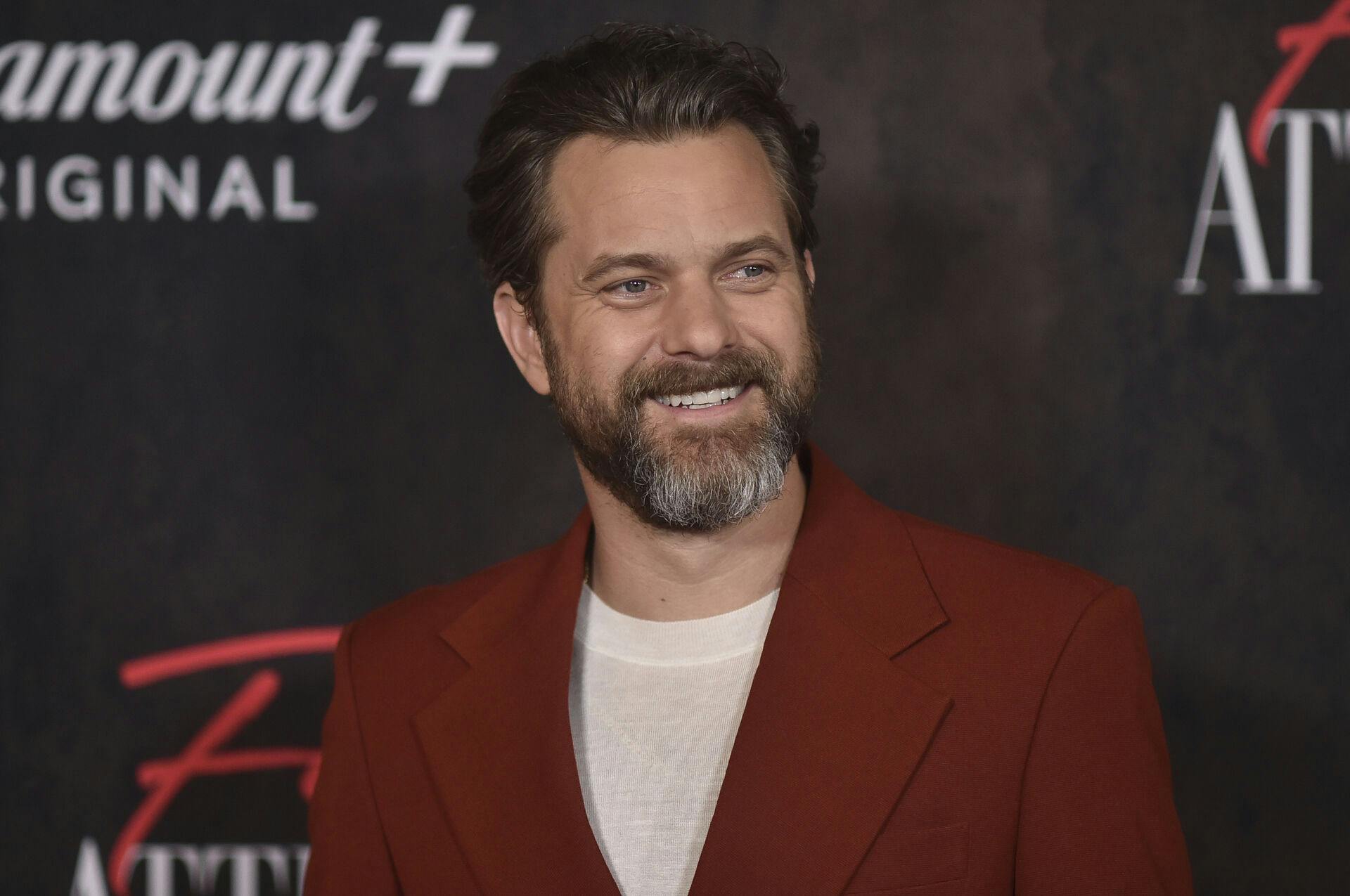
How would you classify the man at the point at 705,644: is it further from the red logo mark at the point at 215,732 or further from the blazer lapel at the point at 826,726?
the red logo mark at the point at 215,732

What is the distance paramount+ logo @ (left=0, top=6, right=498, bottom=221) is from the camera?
6.64ft

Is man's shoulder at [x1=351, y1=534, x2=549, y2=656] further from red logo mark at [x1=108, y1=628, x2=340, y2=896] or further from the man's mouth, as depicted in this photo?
red logo mark at [x1=108, y1=628, x2=340, y2=896]

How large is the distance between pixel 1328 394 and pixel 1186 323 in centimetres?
22

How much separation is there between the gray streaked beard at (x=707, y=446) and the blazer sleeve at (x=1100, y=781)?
0.35 m

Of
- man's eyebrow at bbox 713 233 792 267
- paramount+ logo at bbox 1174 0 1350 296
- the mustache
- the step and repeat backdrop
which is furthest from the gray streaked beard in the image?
paramount+ logo at bbox 1174 0 1350 296

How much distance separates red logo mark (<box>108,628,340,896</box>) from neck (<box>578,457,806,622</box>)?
72 cm

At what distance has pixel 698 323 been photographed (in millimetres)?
1360

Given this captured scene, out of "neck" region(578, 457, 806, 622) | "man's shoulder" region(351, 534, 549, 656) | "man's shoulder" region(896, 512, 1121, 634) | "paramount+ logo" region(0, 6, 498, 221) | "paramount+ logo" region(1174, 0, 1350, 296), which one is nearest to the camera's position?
"man's shoulder" region(896, 512, 1121, 634)

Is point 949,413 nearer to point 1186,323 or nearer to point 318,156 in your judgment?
point 1186,323

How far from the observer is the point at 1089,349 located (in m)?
1.94

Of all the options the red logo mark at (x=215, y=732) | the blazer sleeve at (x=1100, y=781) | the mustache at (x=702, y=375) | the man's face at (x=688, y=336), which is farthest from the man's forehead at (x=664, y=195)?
the red logo mark at (x=215, y=732)

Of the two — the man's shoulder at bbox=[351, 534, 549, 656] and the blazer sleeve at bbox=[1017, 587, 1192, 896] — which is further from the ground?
the man's shoulder at bbox=[351, 534, 549, 656]

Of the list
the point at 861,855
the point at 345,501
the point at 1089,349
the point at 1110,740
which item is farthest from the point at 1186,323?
the point at 345,501

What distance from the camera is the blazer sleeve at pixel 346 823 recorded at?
1.47 m
